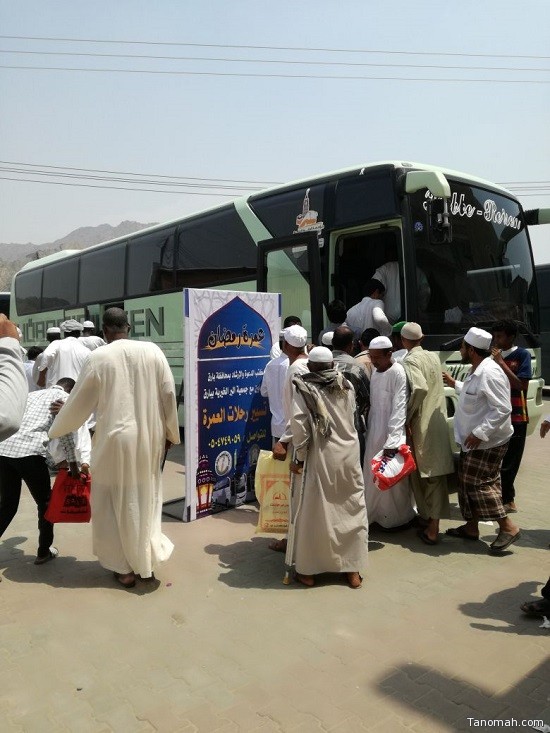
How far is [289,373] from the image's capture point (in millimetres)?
4672

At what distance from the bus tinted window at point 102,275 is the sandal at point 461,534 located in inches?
291

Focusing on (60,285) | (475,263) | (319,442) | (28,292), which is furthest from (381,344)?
(28,292)

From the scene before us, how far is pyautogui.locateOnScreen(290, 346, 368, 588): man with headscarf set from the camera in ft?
12.4

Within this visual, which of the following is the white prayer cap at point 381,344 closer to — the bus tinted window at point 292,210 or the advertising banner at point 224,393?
the advertising banner at point 224,393

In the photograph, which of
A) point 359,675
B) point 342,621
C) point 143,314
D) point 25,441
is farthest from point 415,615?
point 143,314

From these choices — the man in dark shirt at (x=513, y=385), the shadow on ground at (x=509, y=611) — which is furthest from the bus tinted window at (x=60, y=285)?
the shadow on ground at (x=509, y=611)

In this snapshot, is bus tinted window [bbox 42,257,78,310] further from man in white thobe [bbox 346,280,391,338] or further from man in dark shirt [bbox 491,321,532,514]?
man in dark shirt [bbox 491,321,532,514]

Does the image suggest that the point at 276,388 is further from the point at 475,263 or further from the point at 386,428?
the point at 475,263

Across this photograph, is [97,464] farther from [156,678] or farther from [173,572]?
[156,678]

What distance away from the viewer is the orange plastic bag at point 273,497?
4.45m

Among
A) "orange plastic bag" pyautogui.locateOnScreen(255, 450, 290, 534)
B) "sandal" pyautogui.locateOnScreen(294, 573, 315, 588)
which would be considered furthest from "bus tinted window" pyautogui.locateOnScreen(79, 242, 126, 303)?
"sandal" pyautogui.locateOnScreen(294, 573, 315, 588)

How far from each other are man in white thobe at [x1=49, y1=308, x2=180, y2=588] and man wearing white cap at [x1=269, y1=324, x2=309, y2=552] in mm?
787

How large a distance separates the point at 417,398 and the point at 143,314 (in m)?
6.18

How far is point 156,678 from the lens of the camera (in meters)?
2.88
